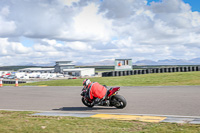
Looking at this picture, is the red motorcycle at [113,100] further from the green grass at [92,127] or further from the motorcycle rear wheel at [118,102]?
the green grass at [92,127]

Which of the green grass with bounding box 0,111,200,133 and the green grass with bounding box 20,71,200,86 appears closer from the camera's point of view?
the green grass with bounding box 0,111,200,133

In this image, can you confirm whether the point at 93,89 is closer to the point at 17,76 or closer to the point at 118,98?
the point at 118,98

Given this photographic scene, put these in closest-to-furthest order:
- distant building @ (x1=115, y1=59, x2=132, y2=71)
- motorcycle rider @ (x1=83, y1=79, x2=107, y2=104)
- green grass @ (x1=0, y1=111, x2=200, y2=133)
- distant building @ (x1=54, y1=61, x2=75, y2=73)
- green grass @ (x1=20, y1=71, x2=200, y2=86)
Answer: green grass @ (x1=0, y1=111, x2=200, y2=133) → motorcycle rider @ (x1=83, y1=79, x2=107, y2=104) → green grass @ (x1=20, y1=71, x2=200, y2=86) → distant building @ (x1=115, y1=59, x2=132, y2=71) → distant building @ (x1=54, y1=61, x2=75, y2=73)

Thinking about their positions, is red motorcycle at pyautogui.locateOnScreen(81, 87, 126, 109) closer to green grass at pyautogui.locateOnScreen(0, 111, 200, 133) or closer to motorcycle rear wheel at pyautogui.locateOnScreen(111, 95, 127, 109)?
motorcycle rear wheel at pyautogui.locateOnScreen(111, 95, 127, 109)

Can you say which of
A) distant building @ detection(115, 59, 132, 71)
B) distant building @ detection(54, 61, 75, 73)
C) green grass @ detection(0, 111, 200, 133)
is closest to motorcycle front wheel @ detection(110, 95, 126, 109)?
green grass @ detection(0, 111, 200, 133)

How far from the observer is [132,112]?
9.35 meters

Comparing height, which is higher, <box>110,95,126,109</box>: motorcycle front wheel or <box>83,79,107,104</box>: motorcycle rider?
<box>83,79,107,104</box>: motorcycle rider

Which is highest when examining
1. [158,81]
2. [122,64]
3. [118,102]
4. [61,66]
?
[61,66]

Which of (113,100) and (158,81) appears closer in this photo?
(113,100)

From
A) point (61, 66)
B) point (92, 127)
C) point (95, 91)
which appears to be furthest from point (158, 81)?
point (61, 66)

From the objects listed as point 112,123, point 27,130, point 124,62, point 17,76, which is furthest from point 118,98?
point 17,76

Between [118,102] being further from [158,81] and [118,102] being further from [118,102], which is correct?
[158,81]

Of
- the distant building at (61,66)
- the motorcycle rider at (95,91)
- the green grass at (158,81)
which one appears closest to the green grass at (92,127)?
the motorcycle rider at (95,91)

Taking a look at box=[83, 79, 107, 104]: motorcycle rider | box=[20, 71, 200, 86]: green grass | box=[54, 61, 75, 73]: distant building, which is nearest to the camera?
box=[83, 79, 107, 104]: motorcycle rider
